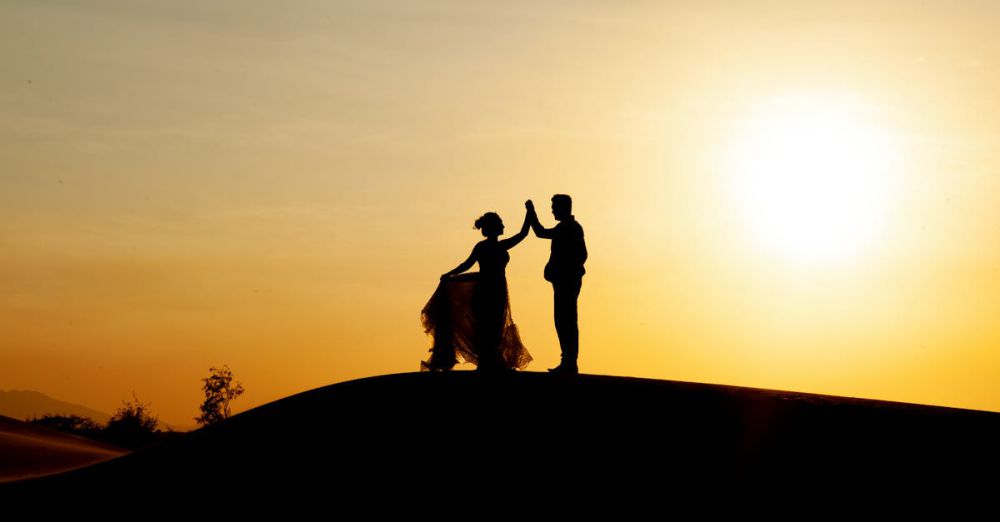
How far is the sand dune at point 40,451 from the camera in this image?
66.7 feet

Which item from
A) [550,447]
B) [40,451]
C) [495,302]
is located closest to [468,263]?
[495,302]

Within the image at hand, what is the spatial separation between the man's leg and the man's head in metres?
0.90

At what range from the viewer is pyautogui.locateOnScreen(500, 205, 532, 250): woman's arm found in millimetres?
17344

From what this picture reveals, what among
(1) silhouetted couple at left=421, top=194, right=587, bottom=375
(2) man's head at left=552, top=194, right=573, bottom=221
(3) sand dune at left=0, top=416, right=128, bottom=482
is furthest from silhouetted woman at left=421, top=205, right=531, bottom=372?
(3) sand dune at left=0, top=416, right=128, bottom=482

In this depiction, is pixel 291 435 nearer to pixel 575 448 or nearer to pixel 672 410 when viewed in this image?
pixel 575 448

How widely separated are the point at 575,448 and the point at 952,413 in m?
5.25

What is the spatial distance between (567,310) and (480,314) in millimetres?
1600

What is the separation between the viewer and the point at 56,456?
72.4 ft

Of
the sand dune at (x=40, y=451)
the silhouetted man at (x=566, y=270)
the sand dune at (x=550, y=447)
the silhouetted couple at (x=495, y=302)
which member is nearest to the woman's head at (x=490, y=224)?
the silhouetted couple at (x=495, y=302)

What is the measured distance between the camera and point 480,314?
58.2 feet

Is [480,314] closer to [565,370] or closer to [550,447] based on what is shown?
[565,370]

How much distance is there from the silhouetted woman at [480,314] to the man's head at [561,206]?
68 centimetres

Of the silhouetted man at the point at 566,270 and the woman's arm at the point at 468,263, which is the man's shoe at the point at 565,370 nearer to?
the silhouetted man at the point at 566,270

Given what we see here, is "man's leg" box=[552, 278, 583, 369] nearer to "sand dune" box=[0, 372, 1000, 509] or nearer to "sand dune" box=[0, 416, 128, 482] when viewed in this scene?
"sand dune" box=[0, 372, 1000, 509]
